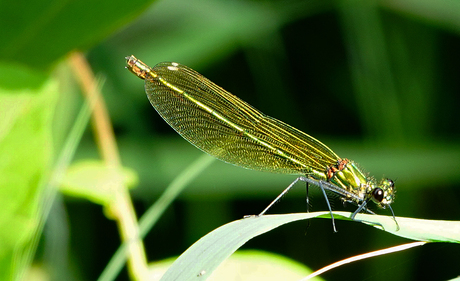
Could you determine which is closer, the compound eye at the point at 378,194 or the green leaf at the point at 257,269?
the green leaf at the point at 257,269

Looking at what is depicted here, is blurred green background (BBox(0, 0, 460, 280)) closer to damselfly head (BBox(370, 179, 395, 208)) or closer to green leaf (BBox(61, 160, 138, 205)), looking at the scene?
green leaf (BBox(61, 160, 138, 205))

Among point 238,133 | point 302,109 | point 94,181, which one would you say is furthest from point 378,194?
point 302,109

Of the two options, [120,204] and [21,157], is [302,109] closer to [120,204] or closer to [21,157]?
[120,204]

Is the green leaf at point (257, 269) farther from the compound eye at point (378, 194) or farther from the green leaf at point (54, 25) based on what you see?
the green leaf at point (54, 25)

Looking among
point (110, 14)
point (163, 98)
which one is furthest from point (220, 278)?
point (110, 14)

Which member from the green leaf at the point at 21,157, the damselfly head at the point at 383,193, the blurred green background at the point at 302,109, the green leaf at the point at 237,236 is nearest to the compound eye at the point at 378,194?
the damselfly head at the point at 383,193

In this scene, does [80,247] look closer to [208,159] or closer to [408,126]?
[208,159]

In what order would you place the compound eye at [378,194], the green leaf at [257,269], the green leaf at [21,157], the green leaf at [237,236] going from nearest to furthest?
the green leaf at [237,236]
the green leaf at [21,157]
the green leaf at [257,269]
the compound eye at [378,194]
